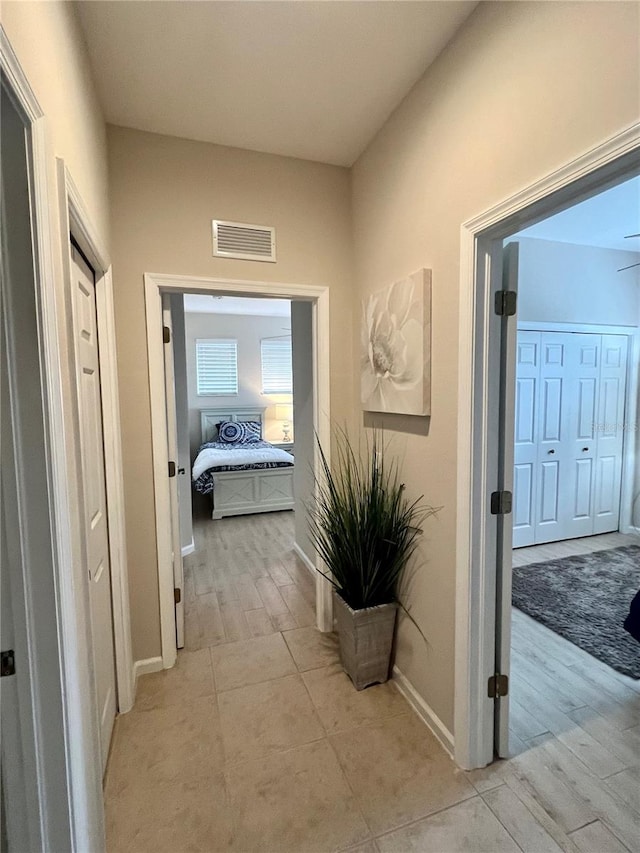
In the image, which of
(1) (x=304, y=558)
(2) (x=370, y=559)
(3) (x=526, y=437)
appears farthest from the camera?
(3) (x=526, y=437)

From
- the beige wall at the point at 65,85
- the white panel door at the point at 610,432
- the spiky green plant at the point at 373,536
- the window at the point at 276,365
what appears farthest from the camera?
the window at the point at 276,365

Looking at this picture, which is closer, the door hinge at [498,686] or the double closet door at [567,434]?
the door hinge at [498,686]

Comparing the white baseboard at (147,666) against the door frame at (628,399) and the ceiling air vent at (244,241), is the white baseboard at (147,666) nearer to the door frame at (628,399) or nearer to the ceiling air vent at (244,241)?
the ceiling air vent at (244,241)

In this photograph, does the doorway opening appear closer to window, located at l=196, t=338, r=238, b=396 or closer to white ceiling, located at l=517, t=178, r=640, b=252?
white ceiling, located at l=517, t=178, r=640, b=252

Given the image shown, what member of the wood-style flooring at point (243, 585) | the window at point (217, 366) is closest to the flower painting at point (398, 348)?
the wood-style flooring at point (243, 585)

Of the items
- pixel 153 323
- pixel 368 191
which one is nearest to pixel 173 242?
pixel 153 323

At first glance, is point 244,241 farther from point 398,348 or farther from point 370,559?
point 370,559

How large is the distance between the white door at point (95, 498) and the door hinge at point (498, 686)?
1457 mm

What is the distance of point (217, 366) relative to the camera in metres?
6.68

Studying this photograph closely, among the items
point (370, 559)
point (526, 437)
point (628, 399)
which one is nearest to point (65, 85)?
point (370, 559)

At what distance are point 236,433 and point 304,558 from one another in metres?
3.13

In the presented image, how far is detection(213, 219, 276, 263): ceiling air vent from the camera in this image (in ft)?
7.18

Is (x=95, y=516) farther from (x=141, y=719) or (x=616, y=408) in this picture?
(x=616, y=408)

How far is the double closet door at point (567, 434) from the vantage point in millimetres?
3775
